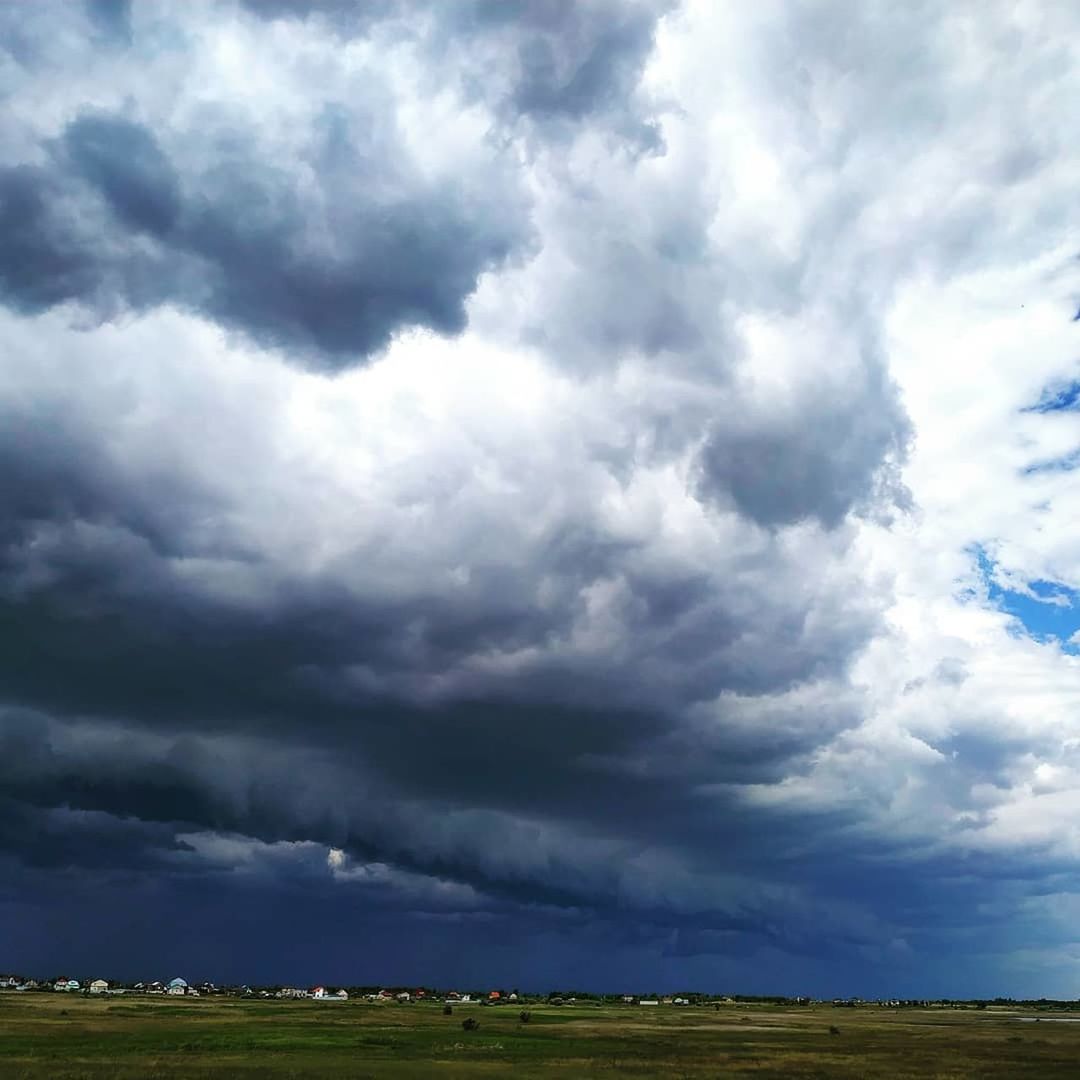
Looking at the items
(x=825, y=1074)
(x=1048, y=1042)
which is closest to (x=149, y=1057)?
(x=825, y=1074)

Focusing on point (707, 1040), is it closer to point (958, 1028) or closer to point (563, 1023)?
point (563, 1023)

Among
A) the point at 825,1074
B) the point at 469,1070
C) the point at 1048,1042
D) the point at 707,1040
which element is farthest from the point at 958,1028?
the point at 469,1070

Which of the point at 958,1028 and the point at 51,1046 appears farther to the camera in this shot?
the point at 958,1028

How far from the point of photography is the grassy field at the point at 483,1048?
82.4 meters

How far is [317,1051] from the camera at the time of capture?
323ft

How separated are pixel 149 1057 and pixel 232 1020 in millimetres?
67946

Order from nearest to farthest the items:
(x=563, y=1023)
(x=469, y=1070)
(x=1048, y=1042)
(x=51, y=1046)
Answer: (x=469, y=1070), (x=51, y=1046), (x=1048, y=1042), (x=563, y=1023)

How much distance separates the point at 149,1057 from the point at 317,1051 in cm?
1760

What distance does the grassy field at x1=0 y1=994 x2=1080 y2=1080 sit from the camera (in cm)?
8238

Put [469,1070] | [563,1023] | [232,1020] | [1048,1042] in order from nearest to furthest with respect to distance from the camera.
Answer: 1. [469,1070]
2. [1048,1042]
3. [232,1020]
4. [563,1023]

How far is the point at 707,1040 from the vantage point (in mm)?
129875

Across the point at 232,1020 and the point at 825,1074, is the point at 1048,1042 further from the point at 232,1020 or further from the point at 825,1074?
the point at 232,1020

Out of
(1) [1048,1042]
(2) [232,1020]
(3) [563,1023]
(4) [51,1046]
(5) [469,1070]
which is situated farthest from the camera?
(3) [563,1023]

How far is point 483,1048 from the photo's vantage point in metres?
108
